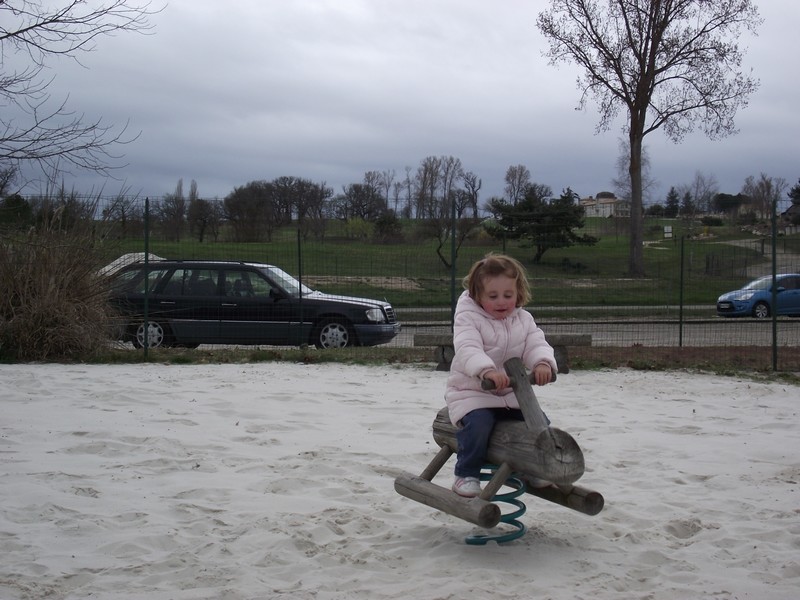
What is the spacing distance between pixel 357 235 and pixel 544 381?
33.3 ft

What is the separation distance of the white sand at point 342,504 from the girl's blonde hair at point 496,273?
139 cm

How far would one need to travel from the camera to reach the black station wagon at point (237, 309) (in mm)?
13508

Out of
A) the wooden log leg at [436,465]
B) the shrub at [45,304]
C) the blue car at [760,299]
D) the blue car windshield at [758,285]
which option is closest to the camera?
the wooden log leg at [436,465]

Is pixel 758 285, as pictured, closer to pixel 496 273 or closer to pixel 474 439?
pixel 496 273

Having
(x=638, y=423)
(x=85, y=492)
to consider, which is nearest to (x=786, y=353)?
(x=638, y=423)

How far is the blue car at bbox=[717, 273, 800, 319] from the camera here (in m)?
14.9

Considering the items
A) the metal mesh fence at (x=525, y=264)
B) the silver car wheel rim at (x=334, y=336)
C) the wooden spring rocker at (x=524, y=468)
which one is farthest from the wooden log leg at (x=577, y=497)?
the silver car wheel rim at (x=334, y=336)

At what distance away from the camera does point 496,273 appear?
4.67 m

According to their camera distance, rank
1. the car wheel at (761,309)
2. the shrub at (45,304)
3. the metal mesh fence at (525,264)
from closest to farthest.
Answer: the shrub at (45,304), the metal mesh fence at (525,264), the car wheel at (761,309)

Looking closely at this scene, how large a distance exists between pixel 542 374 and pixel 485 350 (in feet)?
1.35

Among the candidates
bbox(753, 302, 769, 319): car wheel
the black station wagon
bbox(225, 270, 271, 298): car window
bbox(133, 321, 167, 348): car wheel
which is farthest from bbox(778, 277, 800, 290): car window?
bbox(133, 321, 167, 348): car wheel

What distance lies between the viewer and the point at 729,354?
12977mm

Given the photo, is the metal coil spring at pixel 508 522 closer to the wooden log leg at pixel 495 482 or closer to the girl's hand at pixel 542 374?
the wooden log leg at pixel 495 482

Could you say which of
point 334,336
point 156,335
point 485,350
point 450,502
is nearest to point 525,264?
point 334,336
